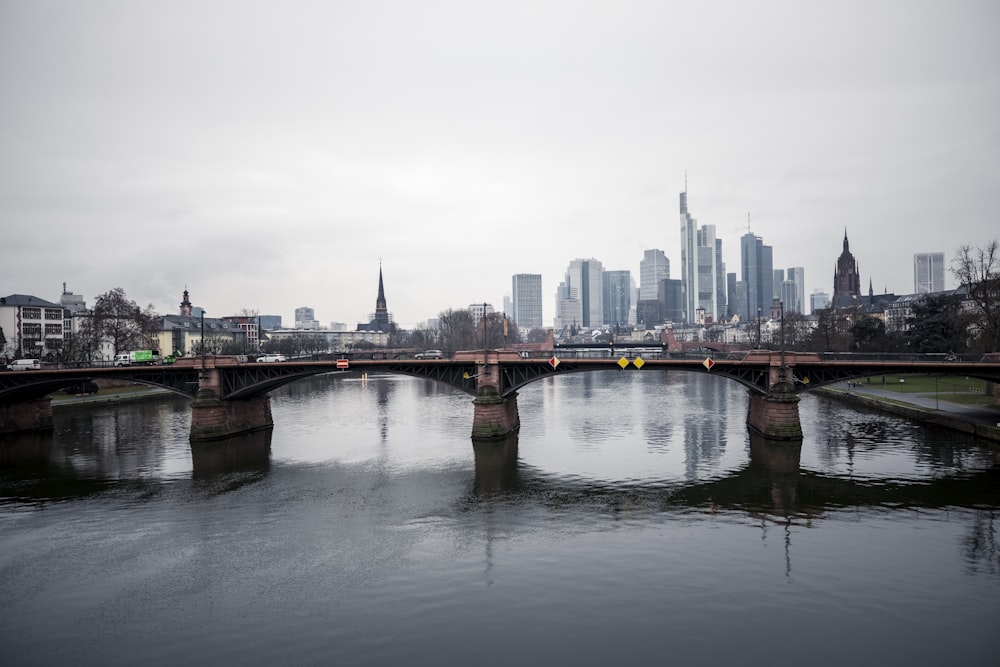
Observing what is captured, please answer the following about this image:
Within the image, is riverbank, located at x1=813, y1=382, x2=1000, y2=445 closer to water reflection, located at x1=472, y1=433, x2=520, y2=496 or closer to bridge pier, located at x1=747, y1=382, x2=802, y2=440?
bridge pier, located at x1=747, y1=382, x2=802, y2=440

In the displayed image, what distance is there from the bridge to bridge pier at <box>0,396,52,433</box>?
0.11 meters

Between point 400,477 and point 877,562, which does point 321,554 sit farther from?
point 877,562

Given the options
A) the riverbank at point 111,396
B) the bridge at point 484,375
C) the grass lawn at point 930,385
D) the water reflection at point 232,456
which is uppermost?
the bridge at point 484,375

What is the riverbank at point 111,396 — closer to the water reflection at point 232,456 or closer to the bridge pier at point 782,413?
the water reflection at point 232,456

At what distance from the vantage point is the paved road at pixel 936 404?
5570 centimetres

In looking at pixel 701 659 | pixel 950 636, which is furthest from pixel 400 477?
pixel 950 636

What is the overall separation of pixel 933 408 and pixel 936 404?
10.9 ft

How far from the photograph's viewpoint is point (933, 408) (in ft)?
207

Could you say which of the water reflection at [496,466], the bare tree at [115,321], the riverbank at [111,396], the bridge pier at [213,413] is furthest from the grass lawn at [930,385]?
the bare tree at [115,321]

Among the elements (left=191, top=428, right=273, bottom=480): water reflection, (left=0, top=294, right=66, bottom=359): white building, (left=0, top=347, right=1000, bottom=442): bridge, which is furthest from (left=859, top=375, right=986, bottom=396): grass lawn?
(left=0, top=294, right=66, bottom=359): white building

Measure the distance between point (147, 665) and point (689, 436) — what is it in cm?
4877

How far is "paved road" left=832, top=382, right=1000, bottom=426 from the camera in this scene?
183 ft

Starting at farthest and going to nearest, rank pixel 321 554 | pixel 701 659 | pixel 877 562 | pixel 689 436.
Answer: pixel 689 436 → pixel 321 554 → pixel 877 562 → pixel 701 659

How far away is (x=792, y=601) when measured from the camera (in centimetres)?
2300
